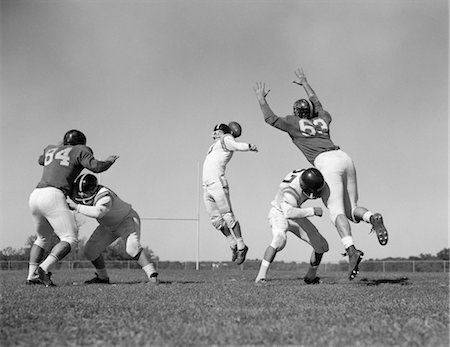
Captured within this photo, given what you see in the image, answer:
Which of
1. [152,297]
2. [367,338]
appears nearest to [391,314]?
[367,338]

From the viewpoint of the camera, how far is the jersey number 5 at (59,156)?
708 cm

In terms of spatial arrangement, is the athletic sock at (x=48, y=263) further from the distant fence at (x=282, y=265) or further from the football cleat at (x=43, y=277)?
the distant fence at (x=282, y=265)

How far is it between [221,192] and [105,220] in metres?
2.55

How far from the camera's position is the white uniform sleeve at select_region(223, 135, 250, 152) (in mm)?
8684

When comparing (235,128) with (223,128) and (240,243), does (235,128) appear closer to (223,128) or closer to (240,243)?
(223,128)

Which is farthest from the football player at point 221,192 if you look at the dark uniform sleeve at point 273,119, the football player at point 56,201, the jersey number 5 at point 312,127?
the football player at point 56,201

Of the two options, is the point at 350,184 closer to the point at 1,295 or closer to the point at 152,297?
the point at 152,297

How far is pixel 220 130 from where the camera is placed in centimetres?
985

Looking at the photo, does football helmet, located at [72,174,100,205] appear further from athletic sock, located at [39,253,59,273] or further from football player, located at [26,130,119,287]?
athletic sock, located at [39,253,59,273]

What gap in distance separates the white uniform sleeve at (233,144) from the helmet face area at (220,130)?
32 centimetres

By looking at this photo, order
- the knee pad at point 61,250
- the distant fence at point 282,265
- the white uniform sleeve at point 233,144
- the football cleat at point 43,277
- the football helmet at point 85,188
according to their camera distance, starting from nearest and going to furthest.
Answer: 1. the football cleat at point 43,277
2. the knee pad at point 61,250
3. the football helmet at point 85,188
4. the white uniform sleeve at point 233,144
5. the distant fence at point 282,265

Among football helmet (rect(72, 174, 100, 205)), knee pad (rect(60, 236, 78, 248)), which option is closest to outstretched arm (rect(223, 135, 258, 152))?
football helmet (rect(72, 174, 100, 205))

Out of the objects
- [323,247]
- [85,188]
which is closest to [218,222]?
[323,247]

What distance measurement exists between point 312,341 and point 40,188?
5121 millimetres
